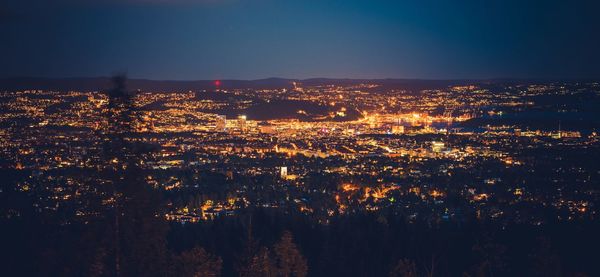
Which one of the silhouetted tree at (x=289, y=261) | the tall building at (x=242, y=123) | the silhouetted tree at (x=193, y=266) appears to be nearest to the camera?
the silhouetted tree at (x=193, y=266)

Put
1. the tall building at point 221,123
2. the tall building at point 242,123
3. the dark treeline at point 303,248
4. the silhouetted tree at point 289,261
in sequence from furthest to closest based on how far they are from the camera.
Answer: the tall building at point 242,123, the tall building at point 221,123, the silhouetted tree at point 289,261, the dark treeline at point 303,248

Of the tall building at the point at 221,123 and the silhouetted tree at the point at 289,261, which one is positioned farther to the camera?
the tall building at the point at 221,123

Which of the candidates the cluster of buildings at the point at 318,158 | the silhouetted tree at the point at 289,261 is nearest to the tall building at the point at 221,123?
the cluster of buildings at the point at 318,158

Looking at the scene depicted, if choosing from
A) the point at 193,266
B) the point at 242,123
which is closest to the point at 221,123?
the point at 242,123

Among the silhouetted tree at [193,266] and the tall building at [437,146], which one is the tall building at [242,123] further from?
the silhouetted tree at [193,266]

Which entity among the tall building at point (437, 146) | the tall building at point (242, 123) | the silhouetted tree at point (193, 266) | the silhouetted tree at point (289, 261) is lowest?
the tall building at point (437, 146)

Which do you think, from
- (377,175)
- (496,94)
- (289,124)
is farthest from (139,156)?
(496,94)

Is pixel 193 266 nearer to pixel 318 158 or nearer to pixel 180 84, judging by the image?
pixel 318 158

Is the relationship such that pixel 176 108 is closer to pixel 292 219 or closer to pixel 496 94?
pixel 496 94

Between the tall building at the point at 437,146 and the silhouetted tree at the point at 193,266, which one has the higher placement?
the silhouetted tree at the point at 193,266

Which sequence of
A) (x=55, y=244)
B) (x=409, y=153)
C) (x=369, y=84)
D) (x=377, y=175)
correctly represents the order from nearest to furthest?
(x=55, y=244), (x=377, y=175), (x=409, y=153), (x=369, y=84)

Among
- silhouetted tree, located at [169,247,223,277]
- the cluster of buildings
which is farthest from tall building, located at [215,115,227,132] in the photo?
silhouetted tree, located at [169,247,223,277]
